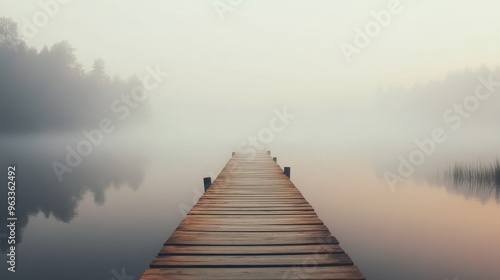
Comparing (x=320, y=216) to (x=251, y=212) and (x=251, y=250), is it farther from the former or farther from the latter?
(x=251, y=250)

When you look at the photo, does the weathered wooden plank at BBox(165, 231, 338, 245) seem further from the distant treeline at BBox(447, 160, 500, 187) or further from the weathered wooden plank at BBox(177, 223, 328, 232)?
the distant treeline at BBox(447, 160, 500, 187)

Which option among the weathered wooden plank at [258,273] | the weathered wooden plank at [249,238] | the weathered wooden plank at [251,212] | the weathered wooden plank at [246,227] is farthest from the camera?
the weathered wooden plank at [251,212]

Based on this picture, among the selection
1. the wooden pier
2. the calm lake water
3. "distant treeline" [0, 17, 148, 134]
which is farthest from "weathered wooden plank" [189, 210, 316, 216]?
"distant treeline" [0, 17, 148, 134]

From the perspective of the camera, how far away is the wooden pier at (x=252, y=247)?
3.40 metres

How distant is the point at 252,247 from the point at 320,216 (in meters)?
12.0

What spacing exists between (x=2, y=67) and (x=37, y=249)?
8593 centimetres

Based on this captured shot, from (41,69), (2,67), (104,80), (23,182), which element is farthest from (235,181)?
(104,80)

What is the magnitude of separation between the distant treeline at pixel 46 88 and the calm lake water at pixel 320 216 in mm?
69583

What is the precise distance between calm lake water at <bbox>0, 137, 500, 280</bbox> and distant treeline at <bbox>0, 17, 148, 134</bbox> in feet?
228

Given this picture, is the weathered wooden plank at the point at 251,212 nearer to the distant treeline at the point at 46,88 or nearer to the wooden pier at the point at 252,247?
the wooden pier at the point at 252,247

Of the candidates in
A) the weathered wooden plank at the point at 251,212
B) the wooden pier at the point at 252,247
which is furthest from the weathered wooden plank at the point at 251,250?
the weathered wooden plank at the point at 251,212

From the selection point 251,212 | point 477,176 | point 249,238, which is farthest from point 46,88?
point 249,238

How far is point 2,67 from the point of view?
76.3m

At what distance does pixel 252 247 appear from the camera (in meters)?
4.17
